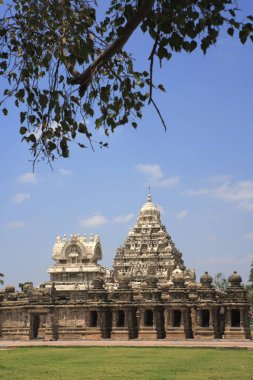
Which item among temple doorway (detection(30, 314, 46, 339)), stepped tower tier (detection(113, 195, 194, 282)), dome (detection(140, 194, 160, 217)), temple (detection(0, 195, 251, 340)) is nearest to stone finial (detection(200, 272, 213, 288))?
temple (detection(0, 195, 251, 340))

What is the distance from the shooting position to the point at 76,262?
217 ft

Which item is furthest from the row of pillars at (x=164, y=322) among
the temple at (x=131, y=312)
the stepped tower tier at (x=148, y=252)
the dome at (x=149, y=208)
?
the dome at (x=149, y=208)

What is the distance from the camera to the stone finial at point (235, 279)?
132 feet

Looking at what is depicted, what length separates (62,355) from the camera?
28.1 metres

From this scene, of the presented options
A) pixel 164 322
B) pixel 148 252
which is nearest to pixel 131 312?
pixel 164 322

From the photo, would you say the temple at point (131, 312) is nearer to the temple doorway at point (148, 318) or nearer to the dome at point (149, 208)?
the temple doorway at point (148, 318)

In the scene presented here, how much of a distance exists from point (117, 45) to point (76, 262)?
58.9 metres

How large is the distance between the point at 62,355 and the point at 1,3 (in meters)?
21.7

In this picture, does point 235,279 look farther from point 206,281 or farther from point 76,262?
point 76,262

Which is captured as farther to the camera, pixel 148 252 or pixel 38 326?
pixel 148 252

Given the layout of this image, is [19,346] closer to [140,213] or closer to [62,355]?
[62,355]

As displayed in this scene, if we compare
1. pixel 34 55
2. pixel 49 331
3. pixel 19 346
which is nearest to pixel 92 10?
pixel 34 55

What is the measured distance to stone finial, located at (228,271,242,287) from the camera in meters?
40.4

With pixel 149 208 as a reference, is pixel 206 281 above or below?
below
